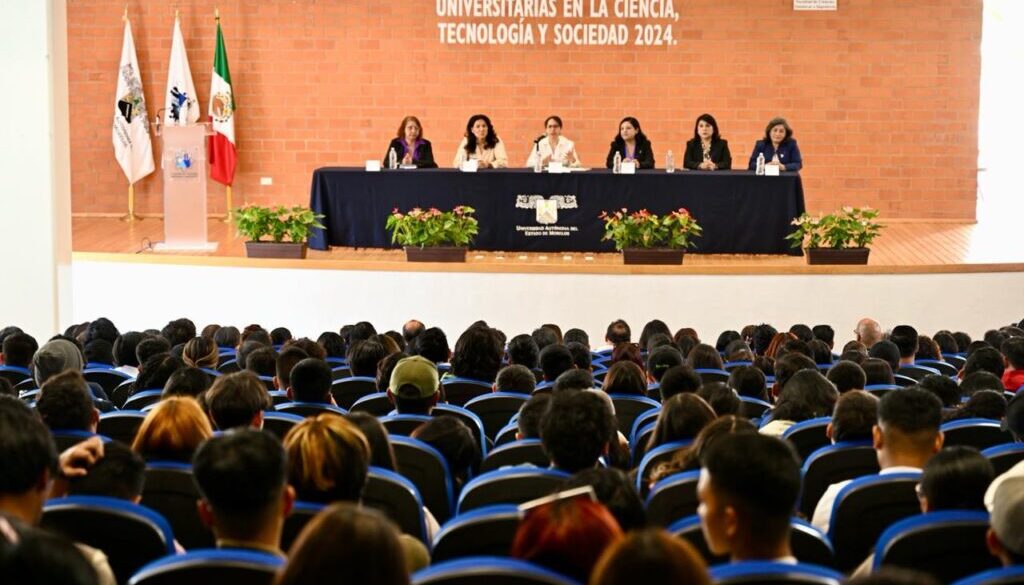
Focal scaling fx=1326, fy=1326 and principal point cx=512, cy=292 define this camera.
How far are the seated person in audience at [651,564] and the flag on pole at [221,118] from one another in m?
13.4

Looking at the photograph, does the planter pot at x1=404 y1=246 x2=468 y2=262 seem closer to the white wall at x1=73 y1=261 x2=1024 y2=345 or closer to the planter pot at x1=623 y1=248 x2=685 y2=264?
the white wall at x1=73 y1=261 x2=1024 y2=345

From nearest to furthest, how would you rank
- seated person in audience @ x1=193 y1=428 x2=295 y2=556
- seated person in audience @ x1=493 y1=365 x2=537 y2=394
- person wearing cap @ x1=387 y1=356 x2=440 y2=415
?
seated person in audience @ x1=193 y1=428 x2=295 y2=556 < person wearing cap @ x1=387 y1=356 x2=440 y2=415 < seated person in audience @ x1=493 y1=365 x2=537 y2=394

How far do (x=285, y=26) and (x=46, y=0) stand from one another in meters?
Result: 5.86

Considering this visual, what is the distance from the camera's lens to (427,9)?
15.0 m

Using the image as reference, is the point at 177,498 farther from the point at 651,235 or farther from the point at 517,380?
the point at 651,235

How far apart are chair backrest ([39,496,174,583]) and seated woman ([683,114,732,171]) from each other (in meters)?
9.53

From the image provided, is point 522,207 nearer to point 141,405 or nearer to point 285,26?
point 285,26

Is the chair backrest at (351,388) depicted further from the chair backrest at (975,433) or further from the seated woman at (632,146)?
the seated woman at (632,146)

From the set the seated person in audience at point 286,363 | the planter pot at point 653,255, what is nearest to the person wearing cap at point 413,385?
the seated person in audience at point 286,363

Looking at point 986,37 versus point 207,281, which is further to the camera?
point 986,37

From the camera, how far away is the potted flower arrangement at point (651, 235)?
11164 mm

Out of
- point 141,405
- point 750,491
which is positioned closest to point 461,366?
point 141,405

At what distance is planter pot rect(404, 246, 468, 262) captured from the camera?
36.7 feet

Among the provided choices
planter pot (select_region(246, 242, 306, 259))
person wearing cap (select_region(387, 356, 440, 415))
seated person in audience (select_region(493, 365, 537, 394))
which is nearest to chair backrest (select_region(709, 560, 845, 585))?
person wearing cap (select_region(387, 356, 440, 415))
